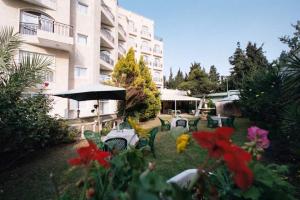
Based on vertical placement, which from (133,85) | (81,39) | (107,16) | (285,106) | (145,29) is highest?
(145,29)

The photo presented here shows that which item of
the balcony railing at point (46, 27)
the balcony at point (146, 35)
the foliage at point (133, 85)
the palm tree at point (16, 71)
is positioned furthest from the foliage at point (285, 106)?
the balcony at point (146, 35)

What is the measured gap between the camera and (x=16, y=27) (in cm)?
1856

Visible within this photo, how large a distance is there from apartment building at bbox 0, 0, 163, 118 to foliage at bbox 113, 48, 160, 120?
4723 mm

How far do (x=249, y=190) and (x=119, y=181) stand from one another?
0.87m

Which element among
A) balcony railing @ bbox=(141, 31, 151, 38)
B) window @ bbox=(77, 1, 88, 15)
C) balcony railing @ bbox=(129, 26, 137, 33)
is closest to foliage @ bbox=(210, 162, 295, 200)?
window @ bbox=(77, 1, 88, 15)

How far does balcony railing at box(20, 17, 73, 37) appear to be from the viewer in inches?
761

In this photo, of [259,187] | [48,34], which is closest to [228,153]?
[259,187]

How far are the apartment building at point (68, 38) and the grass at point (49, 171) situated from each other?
6962 millimetres

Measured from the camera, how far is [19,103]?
7516mm

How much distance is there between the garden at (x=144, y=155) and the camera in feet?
3.56

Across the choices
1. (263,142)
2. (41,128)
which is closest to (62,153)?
(41,128)

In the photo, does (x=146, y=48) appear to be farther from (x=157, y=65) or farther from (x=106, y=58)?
(x=106, y=58)

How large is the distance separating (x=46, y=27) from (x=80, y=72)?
5.67 m

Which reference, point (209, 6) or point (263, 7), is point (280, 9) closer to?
point (263, 7)
